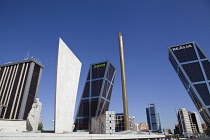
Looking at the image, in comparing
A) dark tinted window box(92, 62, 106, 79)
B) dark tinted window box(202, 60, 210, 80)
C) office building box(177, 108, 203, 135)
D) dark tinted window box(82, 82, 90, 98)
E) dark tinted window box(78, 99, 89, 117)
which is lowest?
office building box(177, 108, 203, 135)

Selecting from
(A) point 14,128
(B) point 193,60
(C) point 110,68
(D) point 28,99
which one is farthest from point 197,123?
(A) point 14,128

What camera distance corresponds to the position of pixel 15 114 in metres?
67.2

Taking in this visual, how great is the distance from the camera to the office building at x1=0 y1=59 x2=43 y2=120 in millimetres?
68500

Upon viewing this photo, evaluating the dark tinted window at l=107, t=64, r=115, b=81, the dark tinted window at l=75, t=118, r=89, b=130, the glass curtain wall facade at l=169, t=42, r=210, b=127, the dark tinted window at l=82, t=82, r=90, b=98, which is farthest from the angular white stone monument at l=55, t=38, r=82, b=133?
the dark tinted window at l=107, t=64, r=115, b=81

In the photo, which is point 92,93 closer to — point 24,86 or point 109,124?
point 24,86

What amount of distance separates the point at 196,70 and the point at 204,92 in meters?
9.93

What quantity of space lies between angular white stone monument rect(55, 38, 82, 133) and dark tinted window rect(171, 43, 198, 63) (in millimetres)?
63905

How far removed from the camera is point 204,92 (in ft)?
197

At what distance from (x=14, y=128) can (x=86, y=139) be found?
47.5 ft

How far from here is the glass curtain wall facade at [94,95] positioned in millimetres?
76188

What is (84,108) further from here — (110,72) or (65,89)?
(65,89)

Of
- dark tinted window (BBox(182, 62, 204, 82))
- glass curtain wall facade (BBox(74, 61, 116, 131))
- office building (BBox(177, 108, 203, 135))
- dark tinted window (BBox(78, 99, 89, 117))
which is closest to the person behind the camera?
dark tinted window (BBox(182, 62, 204, 82))

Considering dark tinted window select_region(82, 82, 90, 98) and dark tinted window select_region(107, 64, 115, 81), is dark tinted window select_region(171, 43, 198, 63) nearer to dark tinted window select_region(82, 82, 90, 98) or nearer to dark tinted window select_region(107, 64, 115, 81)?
dark tinted window select_region(107, 64, 115, 81)

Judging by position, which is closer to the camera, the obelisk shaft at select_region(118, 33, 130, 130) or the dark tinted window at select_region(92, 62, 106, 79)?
the obelisk shaft at select_region(118, 33, 130, 130)
